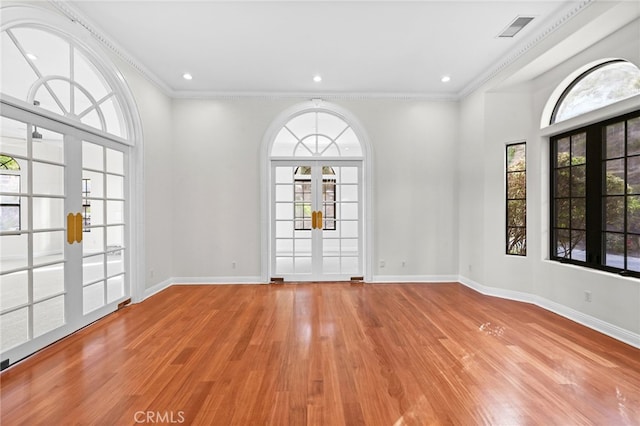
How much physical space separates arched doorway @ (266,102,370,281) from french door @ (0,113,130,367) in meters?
2.27

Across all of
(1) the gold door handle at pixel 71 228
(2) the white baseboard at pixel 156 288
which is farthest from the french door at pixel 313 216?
(1) the gold door handle at pixel 71 228

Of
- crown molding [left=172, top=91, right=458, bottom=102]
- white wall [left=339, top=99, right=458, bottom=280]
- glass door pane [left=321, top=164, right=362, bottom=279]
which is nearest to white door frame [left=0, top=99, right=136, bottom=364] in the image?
crown molding [left=172, top=91, right=458, bottom=102]

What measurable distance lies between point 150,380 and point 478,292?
430cm

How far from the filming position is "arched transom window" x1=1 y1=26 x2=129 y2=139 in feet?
8.08

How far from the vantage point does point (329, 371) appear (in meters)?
2.28

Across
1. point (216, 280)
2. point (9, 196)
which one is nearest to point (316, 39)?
point (9, 196)

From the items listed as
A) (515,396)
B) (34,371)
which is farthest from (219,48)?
(515,396)

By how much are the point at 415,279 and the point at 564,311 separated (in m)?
2.00

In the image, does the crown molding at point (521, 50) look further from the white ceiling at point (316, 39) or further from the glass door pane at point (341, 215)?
the glass door pane at point (341, 215)

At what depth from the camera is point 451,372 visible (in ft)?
7.43

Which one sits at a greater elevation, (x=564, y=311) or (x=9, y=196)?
(x=9, y=196)

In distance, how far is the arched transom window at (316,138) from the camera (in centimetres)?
504

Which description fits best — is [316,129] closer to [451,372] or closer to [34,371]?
[451,372]

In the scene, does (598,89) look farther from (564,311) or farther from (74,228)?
(74,228)
